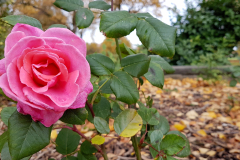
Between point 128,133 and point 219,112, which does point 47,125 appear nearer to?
point 128,133

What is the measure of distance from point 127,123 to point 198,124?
136 cm

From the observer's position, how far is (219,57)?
10.00 feet

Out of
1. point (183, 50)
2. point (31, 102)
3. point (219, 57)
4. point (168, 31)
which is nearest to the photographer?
point (31, 102)

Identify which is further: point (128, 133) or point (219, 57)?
point (219, 57)

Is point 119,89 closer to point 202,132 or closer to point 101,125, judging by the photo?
point 101,125

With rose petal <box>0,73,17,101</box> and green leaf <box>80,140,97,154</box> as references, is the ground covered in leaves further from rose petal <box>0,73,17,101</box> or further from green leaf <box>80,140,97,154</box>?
rose petal <box>0,73,17,101</box>

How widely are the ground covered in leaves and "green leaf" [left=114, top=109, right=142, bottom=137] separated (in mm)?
34

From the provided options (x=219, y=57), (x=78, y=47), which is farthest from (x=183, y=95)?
(x=78, y=47)

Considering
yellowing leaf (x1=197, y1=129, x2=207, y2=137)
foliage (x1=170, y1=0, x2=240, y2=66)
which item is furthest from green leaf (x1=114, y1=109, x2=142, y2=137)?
foliage (x1=170, y1=0, x2=240, y2=66)

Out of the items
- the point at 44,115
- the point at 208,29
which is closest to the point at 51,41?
the point at 44,115

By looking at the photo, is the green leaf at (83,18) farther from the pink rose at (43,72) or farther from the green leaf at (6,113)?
the green leaf at (6,113)

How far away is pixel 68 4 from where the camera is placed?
655 millimetres

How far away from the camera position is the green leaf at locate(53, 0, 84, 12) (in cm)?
65

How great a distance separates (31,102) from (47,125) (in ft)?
0.26
